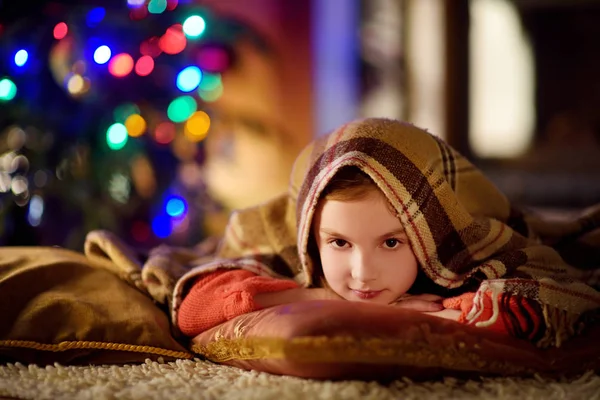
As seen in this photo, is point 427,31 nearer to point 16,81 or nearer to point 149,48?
point 149,48

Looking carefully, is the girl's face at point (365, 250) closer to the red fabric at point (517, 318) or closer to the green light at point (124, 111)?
the red fabric at point (517, 318)

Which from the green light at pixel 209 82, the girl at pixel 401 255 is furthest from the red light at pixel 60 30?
the girl at pixel 401 255

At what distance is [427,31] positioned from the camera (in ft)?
8.86

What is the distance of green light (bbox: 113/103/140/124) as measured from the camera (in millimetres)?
1917

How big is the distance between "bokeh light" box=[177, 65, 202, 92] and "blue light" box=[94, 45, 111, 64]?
236mm

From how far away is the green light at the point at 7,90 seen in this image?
173 centimetres

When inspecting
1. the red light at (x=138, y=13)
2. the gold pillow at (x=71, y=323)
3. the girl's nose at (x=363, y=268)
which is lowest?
the gold pillow at (x=71, y=323)

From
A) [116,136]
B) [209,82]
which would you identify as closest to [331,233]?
[116,136]

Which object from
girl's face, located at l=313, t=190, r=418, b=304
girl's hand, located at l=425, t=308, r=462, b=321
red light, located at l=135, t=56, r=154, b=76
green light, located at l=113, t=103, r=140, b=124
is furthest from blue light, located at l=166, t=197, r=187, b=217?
girl's hand, located at l=425, t=308, r=462, b=321

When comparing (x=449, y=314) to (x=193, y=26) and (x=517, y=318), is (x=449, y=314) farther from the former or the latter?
(x=193, y=26)

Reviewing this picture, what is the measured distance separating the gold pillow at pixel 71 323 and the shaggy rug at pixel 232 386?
4cm

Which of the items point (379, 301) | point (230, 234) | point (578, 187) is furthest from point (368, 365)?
point (578, 187)

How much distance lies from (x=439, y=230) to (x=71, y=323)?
565mm

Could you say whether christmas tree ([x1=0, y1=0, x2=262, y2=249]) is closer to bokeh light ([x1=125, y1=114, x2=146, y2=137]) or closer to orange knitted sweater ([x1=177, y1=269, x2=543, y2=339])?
bokeh light ([x1=125, y1=114, x2=146, y2=137])
